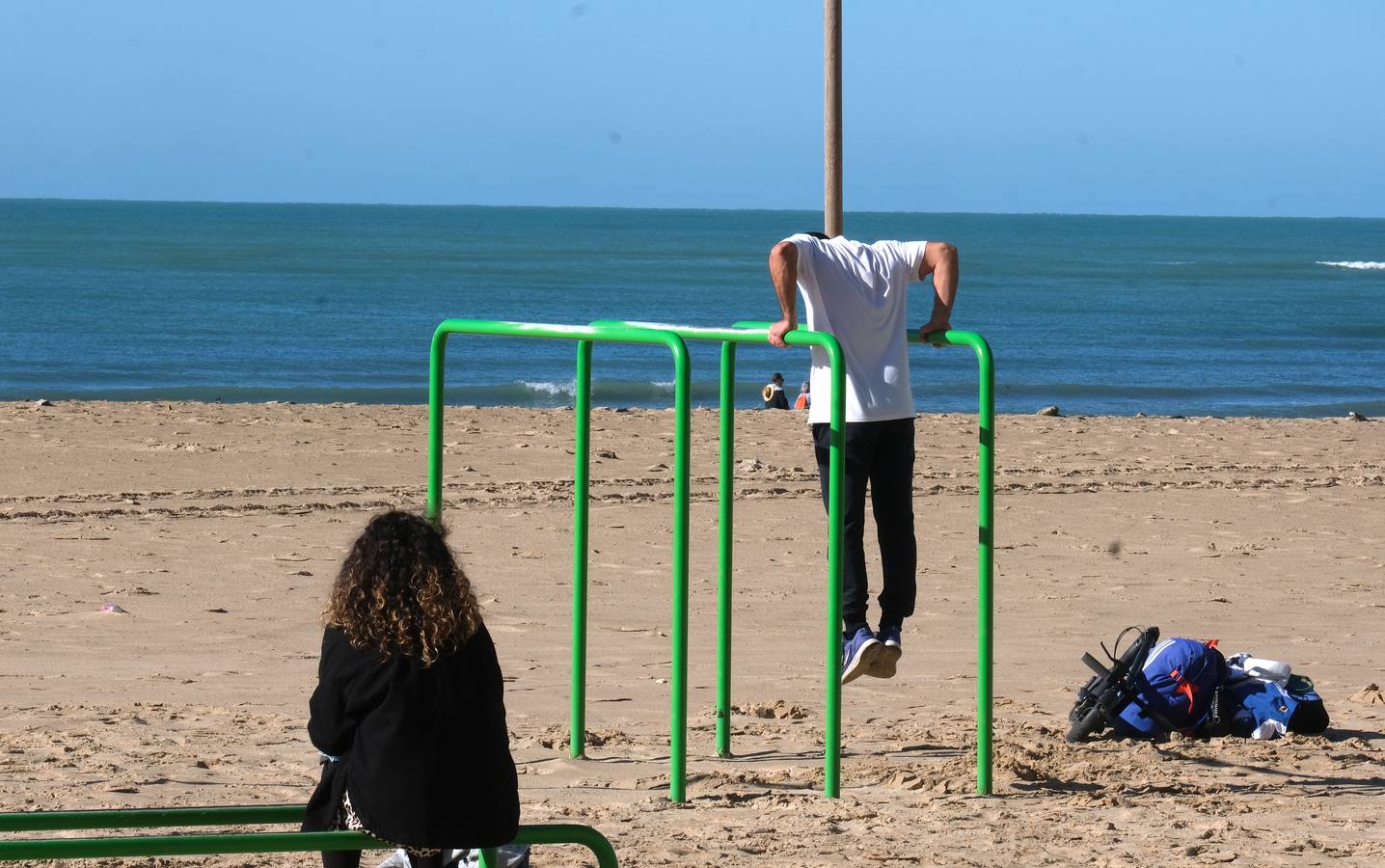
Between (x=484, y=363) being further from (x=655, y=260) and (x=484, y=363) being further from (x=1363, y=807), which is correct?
(x=655, y=260)

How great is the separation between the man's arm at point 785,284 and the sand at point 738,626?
1.38 m

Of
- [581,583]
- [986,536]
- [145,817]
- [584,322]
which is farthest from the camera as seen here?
[584,322]

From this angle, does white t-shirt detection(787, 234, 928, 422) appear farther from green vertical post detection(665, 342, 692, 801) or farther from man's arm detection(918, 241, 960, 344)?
green vertical post detection(665, 342, 692, 801)

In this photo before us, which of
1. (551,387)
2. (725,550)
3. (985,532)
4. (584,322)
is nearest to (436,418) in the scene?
(725,550)

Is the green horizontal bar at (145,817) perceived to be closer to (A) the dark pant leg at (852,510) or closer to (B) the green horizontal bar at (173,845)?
(B) the green horizontal bar at (173,845)

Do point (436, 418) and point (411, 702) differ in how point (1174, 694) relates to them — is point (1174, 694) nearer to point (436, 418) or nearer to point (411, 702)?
point (436, 418)

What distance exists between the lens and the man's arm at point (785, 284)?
492 centimetres

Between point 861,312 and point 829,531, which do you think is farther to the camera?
point 861,312

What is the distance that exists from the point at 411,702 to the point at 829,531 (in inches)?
73.0

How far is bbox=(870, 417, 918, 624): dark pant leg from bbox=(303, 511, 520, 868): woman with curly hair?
6.92 ft

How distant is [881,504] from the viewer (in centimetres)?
527

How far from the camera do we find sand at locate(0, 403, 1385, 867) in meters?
4.92

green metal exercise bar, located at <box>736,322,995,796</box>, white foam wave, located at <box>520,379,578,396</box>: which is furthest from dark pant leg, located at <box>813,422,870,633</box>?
white foam wave, located at <box>520,379,578,396</box>

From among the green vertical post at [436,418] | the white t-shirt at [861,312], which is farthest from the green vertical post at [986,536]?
the green vertical post at [436,418]
